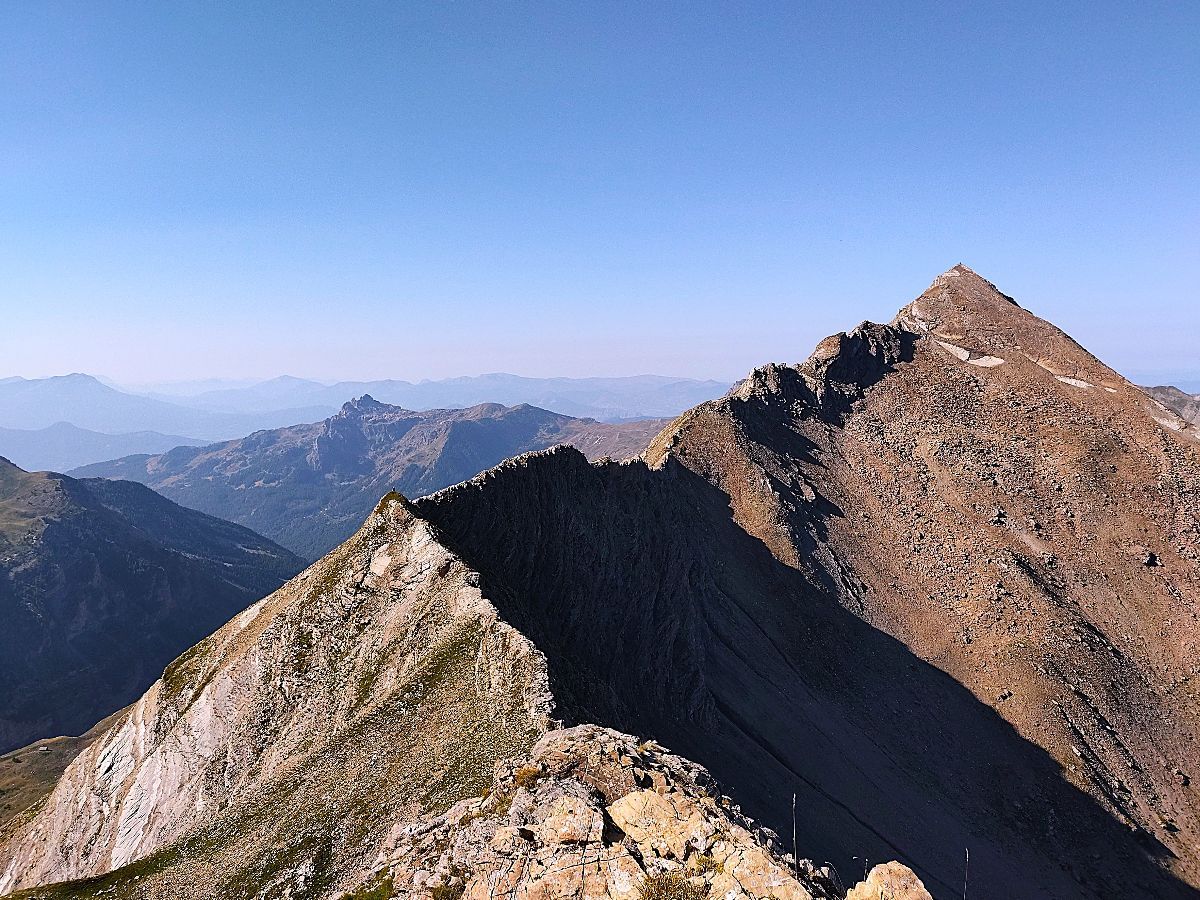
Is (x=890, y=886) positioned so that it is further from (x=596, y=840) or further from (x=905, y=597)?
(x=905, y=597)

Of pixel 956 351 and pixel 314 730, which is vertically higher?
pixel 956 351

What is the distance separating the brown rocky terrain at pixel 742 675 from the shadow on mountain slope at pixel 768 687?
0.42 meters

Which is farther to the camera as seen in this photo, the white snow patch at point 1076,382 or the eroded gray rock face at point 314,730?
the white snow patch at point 1076,382

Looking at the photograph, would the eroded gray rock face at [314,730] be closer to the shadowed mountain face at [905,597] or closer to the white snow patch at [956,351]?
the shadowed mountain face at [905,597]

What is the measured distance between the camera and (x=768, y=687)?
74375mm

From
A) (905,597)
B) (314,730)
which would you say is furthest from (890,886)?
(905,597)

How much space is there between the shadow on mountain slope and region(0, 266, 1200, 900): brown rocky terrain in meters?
0.42

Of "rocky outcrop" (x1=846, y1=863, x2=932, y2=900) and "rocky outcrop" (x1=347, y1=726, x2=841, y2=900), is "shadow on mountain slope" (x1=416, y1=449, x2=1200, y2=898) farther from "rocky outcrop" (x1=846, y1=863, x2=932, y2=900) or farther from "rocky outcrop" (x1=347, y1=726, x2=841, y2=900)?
"rocky outcrop" (x1=846, y1=863, x2=932, y2=900)

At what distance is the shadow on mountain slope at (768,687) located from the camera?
52812 mm

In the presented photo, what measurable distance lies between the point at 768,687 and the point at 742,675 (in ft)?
12.6

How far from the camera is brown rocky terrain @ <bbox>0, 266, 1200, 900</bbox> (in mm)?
27078

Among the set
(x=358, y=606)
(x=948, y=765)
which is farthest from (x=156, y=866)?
(x=948, y=765)

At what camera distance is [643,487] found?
251 feet

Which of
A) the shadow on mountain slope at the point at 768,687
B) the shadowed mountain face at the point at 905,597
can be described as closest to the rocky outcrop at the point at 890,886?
the shadowed mountain face at the point at 905,597
